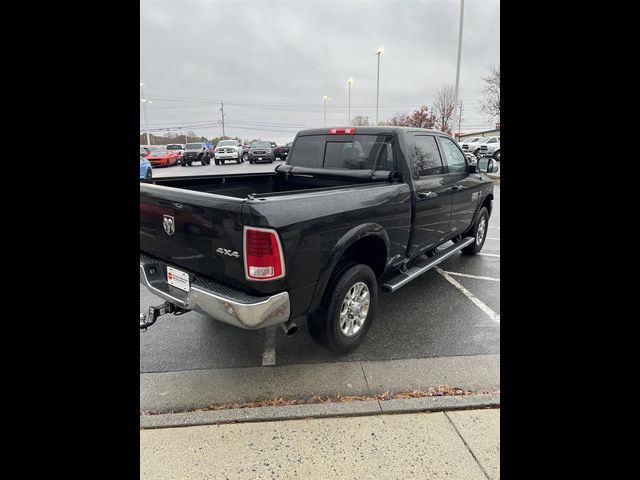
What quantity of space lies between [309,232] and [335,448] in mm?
1337

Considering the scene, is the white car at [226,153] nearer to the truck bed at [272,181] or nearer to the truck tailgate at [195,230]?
the truck bed at [272,181]

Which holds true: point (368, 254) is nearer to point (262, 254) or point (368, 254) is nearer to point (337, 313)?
point (337, 313)

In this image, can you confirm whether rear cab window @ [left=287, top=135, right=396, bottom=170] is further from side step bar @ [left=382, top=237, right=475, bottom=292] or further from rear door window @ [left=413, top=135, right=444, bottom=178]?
side step bar @ [left=382, top=237, right=475, bottom=292]

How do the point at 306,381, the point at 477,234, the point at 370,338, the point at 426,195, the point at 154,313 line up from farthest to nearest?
1. the point at 477,234
2. the point at 426,195
3. the point at 370,338
4. the point at 306,381
5. the point at 154,313

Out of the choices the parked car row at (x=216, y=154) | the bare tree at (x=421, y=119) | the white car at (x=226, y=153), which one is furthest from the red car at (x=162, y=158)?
the bare tree at (x=421, y=119)

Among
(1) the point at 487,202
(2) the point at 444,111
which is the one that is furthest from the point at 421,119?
(1) the point at 487,202

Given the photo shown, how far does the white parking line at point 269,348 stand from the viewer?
10.9ft

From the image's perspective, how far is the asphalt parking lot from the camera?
3.38 meters

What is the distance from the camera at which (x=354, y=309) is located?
3.37 meters

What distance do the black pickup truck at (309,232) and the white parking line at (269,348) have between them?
0.48m

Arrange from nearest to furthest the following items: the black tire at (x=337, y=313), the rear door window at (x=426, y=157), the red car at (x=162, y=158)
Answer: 1. the black tire at (x=337, y=313)
2. the rear door window at (x=426, y=157)
3. the red car at (x=162, y=158)

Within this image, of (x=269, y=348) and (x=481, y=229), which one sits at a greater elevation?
(x=481, y=229)

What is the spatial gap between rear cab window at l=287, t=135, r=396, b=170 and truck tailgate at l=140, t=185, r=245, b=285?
198 cm
